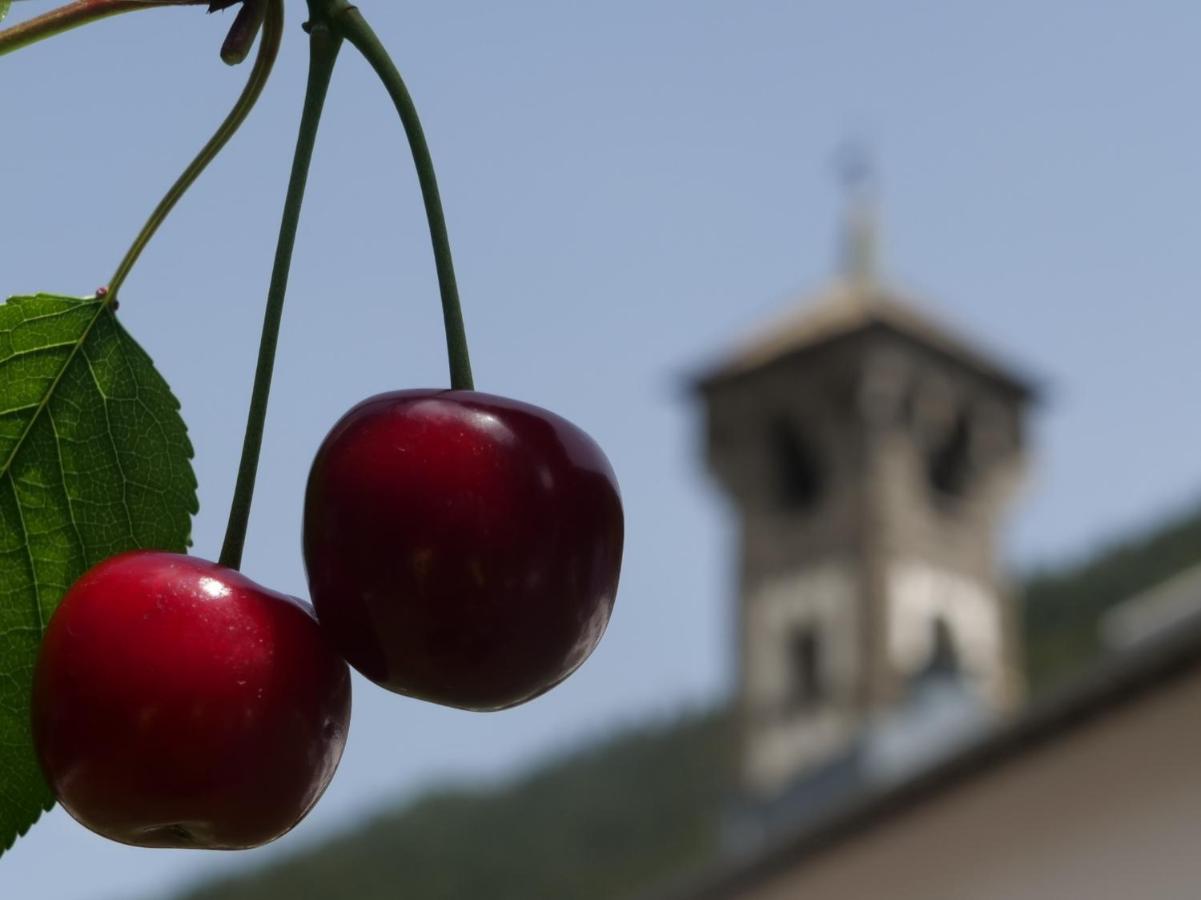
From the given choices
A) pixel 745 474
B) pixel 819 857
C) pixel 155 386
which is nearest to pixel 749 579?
pixel 745 474

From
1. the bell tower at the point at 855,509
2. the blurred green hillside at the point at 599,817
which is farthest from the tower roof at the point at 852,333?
the blurred green hillside at the point at 599,817

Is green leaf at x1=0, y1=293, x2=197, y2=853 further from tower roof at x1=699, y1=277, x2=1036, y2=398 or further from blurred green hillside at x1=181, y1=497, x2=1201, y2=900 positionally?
blurred green hillside at x1=181, y1=497, x2=1201, y2=900

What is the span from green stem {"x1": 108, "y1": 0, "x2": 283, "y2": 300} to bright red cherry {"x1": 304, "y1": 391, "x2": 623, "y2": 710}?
0.08 metres

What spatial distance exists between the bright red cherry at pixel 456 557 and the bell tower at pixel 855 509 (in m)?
26.5

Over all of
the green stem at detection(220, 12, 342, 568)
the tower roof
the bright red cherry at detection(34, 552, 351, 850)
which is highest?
the green stem at detection(220, 12, 342, 568)

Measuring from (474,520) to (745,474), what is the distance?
2732cm

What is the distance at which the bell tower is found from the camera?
27594 millimetres

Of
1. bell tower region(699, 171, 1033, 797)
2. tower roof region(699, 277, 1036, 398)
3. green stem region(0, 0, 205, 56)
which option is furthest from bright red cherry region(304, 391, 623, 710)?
tower roof region(699, 277, 1036, 398)

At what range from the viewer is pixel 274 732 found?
0.58 meters

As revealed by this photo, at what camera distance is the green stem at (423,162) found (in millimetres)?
525

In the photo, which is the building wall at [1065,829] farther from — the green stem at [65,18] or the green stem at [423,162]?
the green stem at [65,18]

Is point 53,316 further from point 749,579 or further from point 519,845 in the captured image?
point 519,845

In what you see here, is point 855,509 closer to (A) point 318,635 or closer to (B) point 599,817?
(B) point 599,817

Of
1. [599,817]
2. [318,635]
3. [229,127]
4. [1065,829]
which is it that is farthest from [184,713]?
[599,817]
